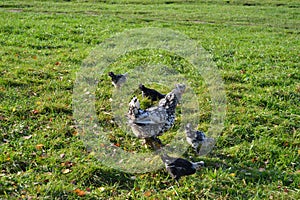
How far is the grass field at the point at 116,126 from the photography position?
216 inches

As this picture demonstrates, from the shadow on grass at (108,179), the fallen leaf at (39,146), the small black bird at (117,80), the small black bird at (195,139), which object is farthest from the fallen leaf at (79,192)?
the small black bird at (117,80)

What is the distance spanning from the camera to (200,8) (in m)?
27.5

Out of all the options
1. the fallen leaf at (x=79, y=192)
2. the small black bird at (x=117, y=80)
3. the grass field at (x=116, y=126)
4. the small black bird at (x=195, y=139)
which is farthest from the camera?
the small black bird at (x=117, y=80)

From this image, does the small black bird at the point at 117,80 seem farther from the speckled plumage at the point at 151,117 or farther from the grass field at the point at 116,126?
the speckled plumage at the point at 151,117

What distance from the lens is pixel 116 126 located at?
7.41 meters

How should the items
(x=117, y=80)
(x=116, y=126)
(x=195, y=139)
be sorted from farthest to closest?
(x=117, y=80), (x=116, y=126), (x=195, y=139)

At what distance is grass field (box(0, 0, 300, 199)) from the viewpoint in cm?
548

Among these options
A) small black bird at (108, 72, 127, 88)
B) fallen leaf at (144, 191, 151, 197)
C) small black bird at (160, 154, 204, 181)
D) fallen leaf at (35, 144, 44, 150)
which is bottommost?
fallen leaf at (144, 191, 151, 197)

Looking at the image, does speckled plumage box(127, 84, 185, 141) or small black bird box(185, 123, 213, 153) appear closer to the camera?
speckled plumage box(127, 84, 185, 141)

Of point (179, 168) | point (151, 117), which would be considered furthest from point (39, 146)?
point (179, 168)

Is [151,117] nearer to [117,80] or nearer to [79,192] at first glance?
[79,192]

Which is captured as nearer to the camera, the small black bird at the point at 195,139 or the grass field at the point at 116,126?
the grass field at the point at 116,126

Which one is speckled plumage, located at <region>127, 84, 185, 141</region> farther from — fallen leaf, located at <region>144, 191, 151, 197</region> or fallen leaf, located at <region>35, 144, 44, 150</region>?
fallen leaf, located at <region>35, 144, 44, 150</region>

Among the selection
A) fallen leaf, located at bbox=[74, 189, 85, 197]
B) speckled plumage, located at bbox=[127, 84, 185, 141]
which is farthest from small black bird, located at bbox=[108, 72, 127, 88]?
fallen leaf, located at bbox=[74, 189, 85, 197]
